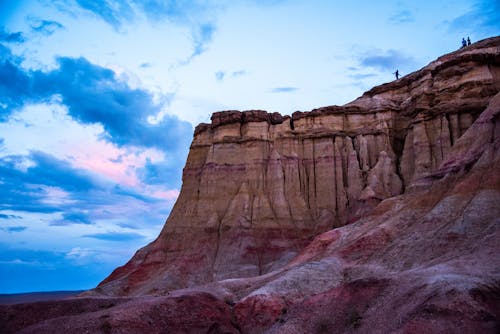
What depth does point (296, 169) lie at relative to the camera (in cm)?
5994

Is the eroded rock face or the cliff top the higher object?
the cliff top

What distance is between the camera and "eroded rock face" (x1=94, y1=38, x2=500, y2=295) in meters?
50.1

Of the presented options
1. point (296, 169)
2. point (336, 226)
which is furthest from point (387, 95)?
point (336, 226)

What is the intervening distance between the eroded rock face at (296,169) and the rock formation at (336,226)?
0.51ft

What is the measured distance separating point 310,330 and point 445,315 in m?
8.58

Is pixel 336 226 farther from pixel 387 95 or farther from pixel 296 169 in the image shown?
pixel 387 95

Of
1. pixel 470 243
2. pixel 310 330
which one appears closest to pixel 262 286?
pixel 310 330

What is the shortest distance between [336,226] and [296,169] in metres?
9.22

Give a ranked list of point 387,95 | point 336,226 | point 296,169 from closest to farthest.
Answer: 1. point 336,226
2. point 296,169
3. point 387,95

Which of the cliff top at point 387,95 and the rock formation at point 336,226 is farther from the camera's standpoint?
the cliff top at point 387,95

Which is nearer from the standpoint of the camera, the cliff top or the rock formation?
the rock formation

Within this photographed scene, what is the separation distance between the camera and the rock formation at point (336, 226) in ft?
89.1

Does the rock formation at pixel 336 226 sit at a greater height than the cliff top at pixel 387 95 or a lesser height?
lesser

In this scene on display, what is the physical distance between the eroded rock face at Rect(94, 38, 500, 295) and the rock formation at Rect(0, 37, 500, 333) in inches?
6.1
